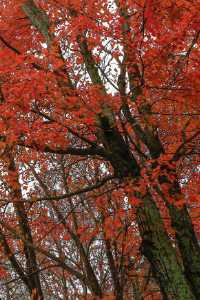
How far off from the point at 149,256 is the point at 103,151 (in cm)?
188

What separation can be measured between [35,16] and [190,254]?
21.4 feet

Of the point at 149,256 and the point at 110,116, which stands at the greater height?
the point at 110,116

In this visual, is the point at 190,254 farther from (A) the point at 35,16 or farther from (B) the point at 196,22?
(A) the point at 35,16

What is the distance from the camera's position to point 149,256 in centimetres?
349

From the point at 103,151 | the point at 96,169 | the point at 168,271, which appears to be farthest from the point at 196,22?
the point at 96,169

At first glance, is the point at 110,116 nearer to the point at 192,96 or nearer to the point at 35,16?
the point at 192,96

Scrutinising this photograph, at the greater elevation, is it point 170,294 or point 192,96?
point 192,96

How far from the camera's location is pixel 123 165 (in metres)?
4.10

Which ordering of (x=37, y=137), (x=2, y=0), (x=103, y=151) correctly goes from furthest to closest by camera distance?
(x=2, y=0) < (x=103, y=151) < (x=37, y=137)

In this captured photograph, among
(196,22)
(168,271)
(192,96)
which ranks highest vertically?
(196,22)

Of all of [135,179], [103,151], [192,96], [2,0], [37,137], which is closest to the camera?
[37,137]

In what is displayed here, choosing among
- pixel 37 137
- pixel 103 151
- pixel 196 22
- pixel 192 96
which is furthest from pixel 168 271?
pixel 196 22

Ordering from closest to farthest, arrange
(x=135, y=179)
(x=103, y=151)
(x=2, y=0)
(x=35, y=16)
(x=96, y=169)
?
(x=135, y=179) → (x=103, y=151) → (x=35, y=16) → (x=2, y=0) → (x=96, y=169)

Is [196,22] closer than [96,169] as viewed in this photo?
Yes
